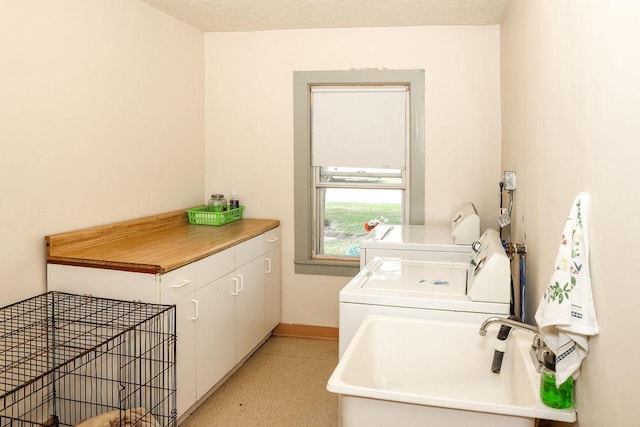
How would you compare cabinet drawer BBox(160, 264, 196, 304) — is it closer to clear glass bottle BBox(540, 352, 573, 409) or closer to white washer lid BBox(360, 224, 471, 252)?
white washer lid BBox(360, 224, 471, 252)

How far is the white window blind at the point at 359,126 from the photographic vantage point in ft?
12.8

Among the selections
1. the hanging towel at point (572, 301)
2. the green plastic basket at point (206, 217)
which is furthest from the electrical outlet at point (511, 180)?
Answer: the green plastic basket at point (206, 217)

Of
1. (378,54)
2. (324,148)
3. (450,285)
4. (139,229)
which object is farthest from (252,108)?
(450,285)

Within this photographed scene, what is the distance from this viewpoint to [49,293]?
2.50 m

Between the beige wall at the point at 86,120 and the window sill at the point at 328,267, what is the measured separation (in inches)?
38.3

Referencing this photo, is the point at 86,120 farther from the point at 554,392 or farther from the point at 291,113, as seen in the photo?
the point at 554,392

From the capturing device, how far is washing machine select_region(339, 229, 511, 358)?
2.01m

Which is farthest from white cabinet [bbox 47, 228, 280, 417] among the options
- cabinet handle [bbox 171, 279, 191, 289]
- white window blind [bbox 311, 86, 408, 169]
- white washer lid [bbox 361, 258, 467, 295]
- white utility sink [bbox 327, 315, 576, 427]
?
white utility sink [bbox 327, 315, 576, 427]

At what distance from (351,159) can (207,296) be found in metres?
1.64

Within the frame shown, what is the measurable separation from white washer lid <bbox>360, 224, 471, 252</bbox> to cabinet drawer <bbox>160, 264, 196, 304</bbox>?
40.1 inches

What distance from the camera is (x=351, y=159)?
3.98m

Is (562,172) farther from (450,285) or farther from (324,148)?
(324,148)

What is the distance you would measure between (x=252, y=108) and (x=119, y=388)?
2.33 m

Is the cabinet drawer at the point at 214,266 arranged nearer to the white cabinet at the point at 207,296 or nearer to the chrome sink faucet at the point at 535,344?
the white cabinet at the point at 207,296
